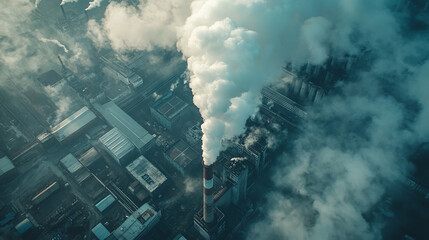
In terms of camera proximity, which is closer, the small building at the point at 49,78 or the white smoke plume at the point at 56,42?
the small building at the point at 49,78

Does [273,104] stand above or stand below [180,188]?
above

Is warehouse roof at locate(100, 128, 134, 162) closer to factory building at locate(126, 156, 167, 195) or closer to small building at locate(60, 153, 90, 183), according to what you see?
factory building at locate(126, 156, 167, 195)

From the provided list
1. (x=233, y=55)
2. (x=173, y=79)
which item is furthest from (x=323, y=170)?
(x=173, y=79)

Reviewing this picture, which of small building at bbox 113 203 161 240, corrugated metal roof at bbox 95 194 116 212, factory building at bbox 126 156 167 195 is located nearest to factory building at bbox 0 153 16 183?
corrugated metal roof at bbox 95 194 116 212

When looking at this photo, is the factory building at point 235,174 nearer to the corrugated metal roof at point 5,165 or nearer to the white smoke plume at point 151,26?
the corrugated metal roof at point 5,165

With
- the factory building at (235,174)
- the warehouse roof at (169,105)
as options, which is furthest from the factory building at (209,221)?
the warehouse roof at (169,105)

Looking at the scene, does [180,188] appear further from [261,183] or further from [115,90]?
[115,90]

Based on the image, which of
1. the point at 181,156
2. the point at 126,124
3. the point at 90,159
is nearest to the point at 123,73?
the point at 126,124
